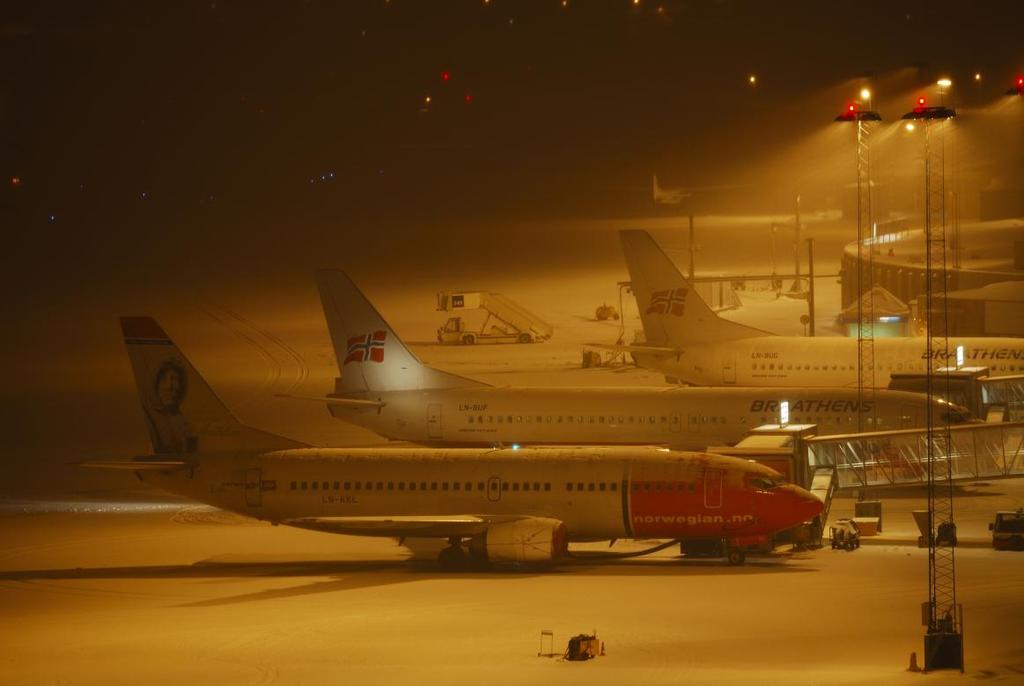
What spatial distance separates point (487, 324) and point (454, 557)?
58480 millimetres

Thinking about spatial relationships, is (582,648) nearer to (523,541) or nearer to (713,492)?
(523,541)

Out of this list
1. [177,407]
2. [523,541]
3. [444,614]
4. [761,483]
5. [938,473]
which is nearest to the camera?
[444,614]

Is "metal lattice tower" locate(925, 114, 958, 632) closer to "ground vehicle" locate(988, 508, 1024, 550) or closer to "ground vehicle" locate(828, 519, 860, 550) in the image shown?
"ground vehicle" locate(988, 508, 1024, 550)

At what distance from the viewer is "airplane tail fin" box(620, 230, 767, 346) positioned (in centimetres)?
6022

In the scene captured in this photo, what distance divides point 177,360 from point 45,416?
26628 mm

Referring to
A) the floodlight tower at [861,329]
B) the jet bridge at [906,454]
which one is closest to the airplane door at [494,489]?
the jet bridge at [906,454]

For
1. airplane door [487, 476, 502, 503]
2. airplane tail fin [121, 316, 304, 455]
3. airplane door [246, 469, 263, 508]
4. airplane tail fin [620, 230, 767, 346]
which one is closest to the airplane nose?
airplane door [487, 476, 502, 503]

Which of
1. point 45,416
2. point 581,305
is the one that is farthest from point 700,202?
point 45,416

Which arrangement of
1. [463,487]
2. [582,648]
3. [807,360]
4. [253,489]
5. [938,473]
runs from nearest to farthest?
[582,648], [463,487], [253,489], [938,473], [807,360]

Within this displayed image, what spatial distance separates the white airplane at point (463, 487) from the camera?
3619 centimetres

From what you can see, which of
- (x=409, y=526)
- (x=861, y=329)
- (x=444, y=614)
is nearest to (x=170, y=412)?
(x=409, y=526)

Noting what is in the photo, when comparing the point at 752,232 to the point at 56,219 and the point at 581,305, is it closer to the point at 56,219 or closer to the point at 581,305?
the point at 581,305

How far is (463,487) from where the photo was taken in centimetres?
3744

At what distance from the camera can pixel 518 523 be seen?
3631cm
